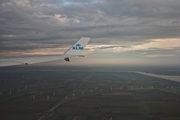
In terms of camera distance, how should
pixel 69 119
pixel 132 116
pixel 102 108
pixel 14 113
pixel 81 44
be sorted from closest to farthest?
pixel 81 44 < pixel 69 119 < pixel 132 116 < pixel 14 113 < pixel 102 108

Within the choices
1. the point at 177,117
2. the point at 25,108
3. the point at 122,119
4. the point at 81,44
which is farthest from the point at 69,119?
the point at 81,44

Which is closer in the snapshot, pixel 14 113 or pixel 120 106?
pixel 14 113

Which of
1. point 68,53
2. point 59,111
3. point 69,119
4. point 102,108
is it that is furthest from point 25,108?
point 68,53

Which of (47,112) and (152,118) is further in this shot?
(47,112)

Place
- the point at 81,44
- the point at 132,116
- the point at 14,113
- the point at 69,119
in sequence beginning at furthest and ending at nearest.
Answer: the point at 14,113 → the point at 132,116 → the point at 69,119 → the point at 81,44

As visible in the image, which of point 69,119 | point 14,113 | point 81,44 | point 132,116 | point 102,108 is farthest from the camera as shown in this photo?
point 102,108

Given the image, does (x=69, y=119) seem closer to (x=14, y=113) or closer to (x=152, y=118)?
(x=14, y=113)

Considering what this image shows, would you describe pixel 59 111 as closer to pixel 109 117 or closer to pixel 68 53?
pixel 109 117

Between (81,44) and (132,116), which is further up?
A: (81,44)

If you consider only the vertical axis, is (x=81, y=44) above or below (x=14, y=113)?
above
